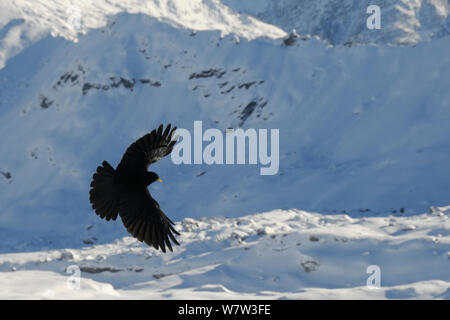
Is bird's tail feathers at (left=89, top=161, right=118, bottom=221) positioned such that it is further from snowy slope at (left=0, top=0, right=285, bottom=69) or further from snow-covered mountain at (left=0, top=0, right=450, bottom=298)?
snowy slope at (left=0, top=0, right=285, bottom=69)

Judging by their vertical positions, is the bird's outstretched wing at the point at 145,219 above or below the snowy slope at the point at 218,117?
below

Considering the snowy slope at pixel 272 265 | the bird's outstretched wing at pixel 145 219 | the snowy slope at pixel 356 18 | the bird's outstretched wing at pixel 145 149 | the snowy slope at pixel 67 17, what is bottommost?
the bird's outstretched wing at pixel 145 219

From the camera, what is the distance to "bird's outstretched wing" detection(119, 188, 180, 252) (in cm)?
1096

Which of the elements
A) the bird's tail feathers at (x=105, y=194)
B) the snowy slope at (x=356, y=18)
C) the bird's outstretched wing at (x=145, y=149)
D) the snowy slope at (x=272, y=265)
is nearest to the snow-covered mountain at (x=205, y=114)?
the snowy slope at (x=272, y=265)

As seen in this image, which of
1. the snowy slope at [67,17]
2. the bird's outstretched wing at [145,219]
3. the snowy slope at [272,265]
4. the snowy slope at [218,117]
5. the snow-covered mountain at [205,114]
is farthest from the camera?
the snowy slope at [67,17]

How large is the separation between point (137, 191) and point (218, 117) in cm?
3817

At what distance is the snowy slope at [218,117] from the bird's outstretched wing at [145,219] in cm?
2111

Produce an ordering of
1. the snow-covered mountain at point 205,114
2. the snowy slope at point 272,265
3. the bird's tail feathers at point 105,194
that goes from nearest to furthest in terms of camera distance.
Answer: the bird's tail feathers at point 105,194 < the snowy slope at point 272,265 < the snow-covered mountain at point 205,114

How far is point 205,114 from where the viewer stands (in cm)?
4975

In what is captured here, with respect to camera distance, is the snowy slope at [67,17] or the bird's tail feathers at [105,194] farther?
the snowy slope at [67,17]

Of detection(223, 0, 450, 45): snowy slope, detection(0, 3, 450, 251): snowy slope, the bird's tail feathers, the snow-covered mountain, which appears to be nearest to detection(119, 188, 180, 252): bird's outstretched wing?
the bird's tail feathers

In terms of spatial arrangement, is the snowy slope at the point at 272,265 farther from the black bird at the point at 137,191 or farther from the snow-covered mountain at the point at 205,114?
the black bird at the point at 137,191

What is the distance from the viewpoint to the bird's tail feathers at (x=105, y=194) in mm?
11367
